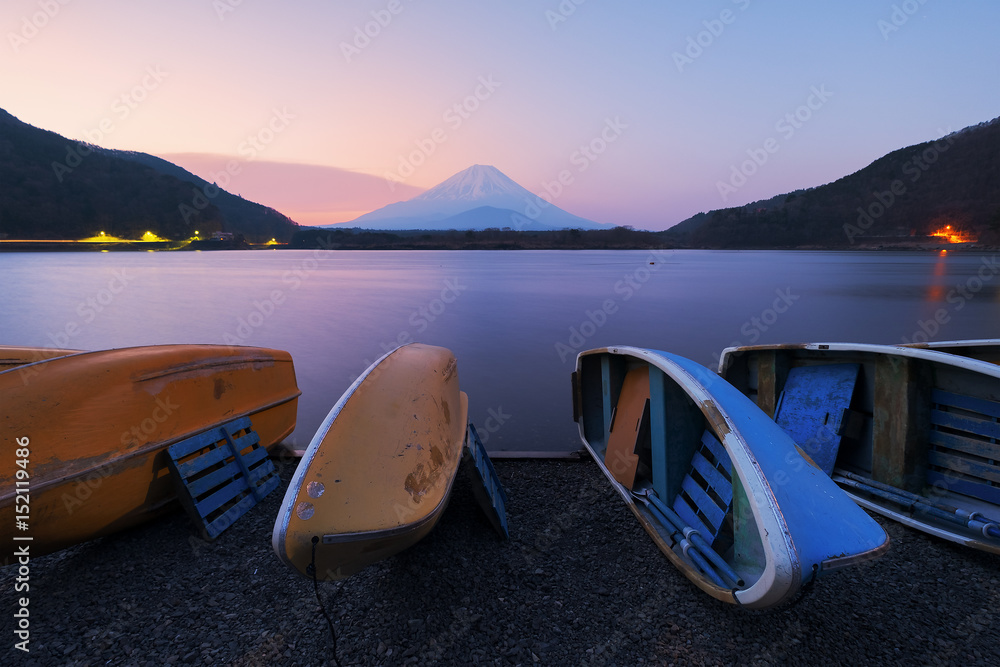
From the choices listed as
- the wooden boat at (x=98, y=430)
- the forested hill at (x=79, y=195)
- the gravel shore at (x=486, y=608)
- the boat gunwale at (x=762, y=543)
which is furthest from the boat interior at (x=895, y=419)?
the forested hill at (x=79, y=195)

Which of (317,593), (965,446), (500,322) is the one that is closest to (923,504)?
(965,446)

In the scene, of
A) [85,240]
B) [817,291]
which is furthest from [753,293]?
[85,240]

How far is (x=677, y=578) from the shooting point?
10.6 ft

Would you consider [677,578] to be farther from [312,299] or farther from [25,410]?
[312,299]

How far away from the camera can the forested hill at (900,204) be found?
277ft

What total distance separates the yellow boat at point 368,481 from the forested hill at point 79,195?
97.5 m

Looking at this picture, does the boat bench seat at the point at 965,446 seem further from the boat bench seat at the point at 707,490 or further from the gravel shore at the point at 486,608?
the boat bench seat at the point at 707,490

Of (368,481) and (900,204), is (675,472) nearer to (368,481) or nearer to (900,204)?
(368,481)

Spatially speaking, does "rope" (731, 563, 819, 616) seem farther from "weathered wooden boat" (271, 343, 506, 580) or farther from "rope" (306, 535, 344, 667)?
"rope" (306, 535, 344, 667)

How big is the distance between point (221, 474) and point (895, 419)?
529cm

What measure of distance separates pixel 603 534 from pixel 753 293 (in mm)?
29769

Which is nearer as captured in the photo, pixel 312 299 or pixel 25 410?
pixel 25 410

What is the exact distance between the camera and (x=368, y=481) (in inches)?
107

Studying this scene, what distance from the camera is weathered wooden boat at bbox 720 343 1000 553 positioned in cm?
352
